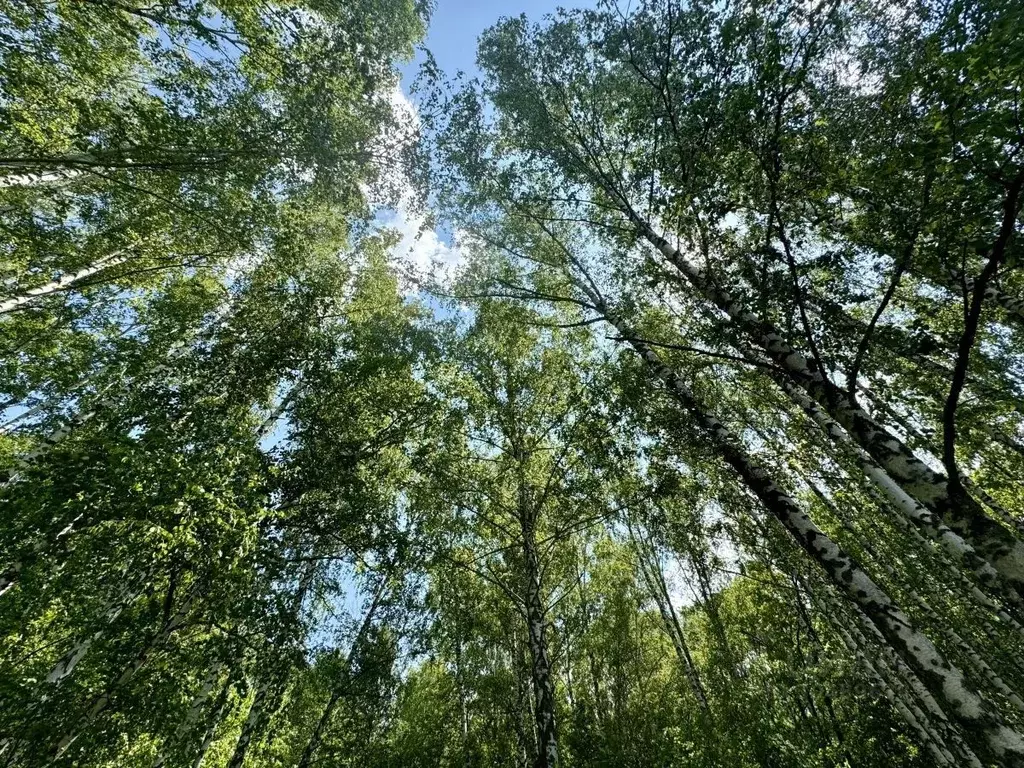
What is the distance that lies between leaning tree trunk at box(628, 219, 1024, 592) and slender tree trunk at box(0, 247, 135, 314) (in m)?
13.3

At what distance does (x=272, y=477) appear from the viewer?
6.98 metres

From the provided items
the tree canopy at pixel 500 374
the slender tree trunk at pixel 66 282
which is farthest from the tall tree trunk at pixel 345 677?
the slender tree trunk at pixel 66 282

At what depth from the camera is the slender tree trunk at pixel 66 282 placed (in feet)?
29.6

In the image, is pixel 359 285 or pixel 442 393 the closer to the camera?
pixel 442 393

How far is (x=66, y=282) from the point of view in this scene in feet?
34.7

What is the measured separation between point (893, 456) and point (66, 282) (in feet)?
53.5

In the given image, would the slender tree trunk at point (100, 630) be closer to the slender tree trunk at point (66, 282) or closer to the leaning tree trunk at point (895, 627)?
the slender tree trunk at point (66, 282)

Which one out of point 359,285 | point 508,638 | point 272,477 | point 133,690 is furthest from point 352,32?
point 508,638

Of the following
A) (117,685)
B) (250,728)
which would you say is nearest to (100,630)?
(117,685)

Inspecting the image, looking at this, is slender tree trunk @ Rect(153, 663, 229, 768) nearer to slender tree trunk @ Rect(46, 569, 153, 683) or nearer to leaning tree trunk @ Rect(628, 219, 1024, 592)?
slender tree trunk @ Rect(46, 569, 153, 683)

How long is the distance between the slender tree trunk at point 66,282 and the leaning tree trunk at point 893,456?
13324 mm

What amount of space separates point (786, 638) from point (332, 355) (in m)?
13.8

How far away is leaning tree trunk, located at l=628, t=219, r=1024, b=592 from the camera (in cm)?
325

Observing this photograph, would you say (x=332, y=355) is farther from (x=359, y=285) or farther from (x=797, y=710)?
(x=797, y=710)
